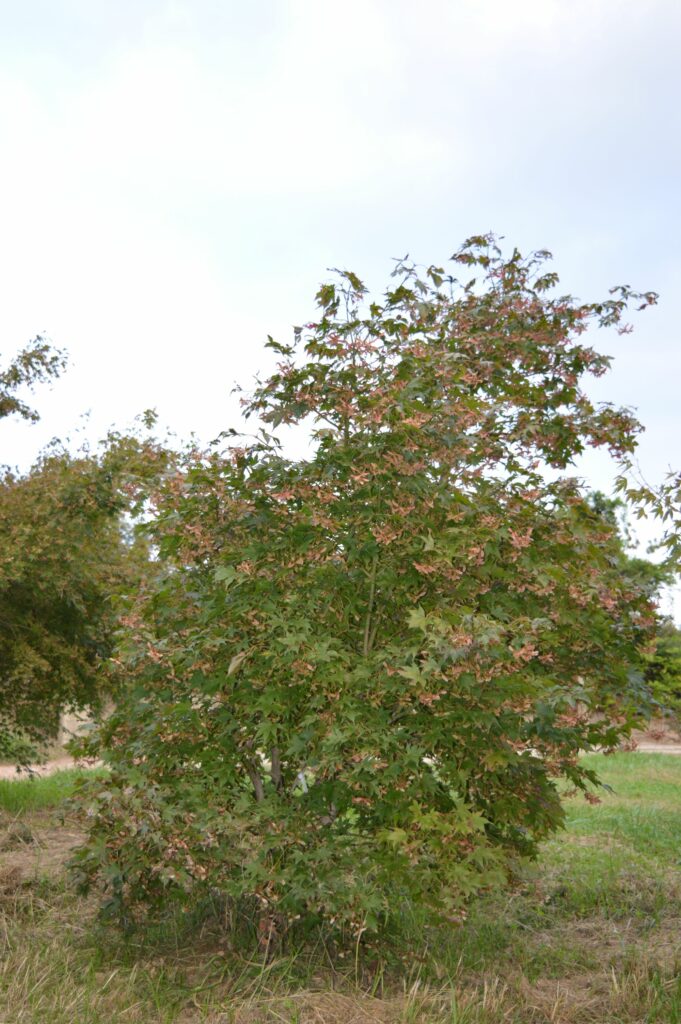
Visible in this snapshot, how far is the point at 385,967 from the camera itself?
17.4 ft

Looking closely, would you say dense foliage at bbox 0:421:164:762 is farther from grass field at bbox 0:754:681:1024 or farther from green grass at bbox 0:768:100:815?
grass field at bbox 0:754:681:1024

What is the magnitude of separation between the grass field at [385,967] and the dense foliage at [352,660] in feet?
1.16

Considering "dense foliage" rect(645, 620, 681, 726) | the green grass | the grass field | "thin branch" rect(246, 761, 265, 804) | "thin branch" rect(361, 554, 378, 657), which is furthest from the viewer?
"dense foliage" rect(645, 620, 681, 726)

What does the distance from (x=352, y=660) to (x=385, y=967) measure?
1.75 metres

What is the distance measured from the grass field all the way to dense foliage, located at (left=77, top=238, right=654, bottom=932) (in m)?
0.35

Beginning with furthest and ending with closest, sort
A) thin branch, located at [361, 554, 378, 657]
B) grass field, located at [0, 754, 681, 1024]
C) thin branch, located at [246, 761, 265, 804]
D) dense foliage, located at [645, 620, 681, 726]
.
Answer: dense foliage, located at [645, 620, 681, 726], thin branch, located at [246, 761, 265, 804], thin branch, located at [361, 554, 378, 657], grass field, located at [0, 754, 681, 1024]

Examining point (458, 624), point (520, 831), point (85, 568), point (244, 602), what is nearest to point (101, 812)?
point (244, 602)

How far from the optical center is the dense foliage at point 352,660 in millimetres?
4734

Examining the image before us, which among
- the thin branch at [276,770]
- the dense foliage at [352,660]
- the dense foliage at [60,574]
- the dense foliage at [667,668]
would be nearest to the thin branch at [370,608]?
the dense foliage at [352,660]

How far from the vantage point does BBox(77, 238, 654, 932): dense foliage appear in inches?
186

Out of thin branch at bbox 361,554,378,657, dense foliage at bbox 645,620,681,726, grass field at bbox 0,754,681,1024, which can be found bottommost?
grass field at bbox 0,754,681,1024

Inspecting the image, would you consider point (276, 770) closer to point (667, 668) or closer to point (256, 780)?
point (256, 780)

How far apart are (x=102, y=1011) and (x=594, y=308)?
640cm

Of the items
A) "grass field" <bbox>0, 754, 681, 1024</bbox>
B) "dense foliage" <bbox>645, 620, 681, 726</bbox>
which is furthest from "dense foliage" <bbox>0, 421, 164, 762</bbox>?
"dense foliage" <bbox>645, 620, 681, 726</bbox>
